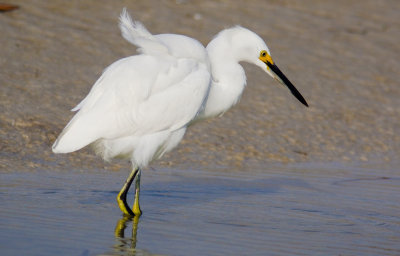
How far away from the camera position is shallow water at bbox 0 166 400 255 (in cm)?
482

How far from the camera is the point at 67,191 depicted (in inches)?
235

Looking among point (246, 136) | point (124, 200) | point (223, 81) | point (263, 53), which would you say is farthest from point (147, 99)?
point (246, 136)

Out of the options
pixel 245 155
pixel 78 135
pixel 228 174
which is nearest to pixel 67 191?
pixel 78 135

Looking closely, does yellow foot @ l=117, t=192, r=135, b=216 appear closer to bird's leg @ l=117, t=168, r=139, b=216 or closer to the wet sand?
bird's leg @ l=117, t=168, r=139, b=216

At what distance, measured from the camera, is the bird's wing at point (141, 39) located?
18.6ft

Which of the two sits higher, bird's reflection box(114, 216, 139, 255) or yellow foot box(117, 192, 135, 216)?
bird's reflection box(114, 216, 139, 255)

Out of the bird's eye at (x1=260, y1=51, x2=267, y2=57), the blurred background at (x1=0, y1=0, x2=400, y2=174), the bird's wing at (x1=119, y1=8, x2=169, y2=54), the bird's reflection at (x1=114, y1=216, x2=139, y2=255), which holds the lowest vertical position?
the blurred background at (x1=0, y1=0, x2=400, y2=174)

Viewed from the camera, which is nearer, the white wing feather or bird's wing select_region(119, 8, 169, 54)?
the white wing feather

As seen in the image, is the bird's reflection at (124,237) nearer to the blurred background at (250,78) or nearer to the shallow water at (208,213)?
the shallow water at (208,213)

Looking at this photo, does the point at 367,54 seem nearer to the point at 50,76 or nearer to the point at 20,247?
the point at 50,76

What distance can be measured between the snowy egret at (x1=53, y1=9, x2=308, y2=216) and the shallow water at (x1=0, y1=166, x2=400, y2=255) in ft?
1.20

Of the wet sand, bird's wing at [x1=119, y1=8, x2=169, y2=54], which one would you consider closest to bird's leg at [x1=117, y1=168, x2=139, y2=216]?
the wet sand

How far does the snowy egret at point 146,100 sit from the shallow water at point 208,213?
37 centimetres

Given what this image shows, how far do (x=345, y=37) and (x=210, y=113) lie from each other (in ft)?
20.9
